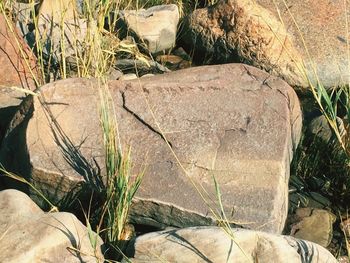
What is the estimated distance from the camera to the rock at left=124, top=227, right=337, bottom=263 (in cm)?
299

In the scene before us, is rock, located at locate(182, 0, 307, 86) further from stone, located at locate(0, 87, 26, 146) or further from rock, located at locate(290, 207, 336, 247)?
stone, located at locate(0, 87, 26, 146)

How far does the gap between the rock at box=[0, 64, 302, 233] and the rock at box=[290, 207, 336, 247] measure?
0.86 ft

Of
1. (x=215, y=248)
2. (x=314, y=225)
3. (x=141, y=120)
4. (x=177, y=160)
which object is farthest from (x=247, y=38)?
(x=215, y=248)

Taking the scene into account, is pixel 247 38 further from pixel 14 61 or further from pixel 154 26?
pixel 14 61

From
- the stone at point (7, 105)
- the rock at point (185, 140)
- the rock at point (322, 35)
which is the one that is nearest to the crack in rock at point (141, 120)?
the rock at point (185, 140)

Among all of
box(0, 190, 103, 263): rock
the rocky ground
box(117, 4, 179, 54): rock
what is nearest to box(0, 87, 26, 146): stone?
the rocky ground

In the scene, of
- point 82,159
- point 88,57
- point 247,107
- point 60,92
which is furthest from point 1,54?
point 247,107

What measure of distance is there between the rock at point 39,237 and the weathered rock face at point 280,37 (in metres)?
2.04

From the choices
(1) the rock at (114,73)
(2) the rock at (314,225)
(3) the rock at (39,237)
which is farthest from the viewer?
(1) the rock at (114,73)

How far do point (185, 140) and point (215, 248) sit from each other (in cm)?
82

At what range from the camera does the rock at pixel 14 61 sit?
4.43 metres

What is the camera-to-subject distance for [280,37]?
192 inches

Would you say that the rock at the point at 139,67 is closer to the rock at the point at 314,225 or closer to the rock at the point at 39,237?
the rock at the point at 314,225

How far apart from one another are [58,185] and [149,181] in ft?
1.34
